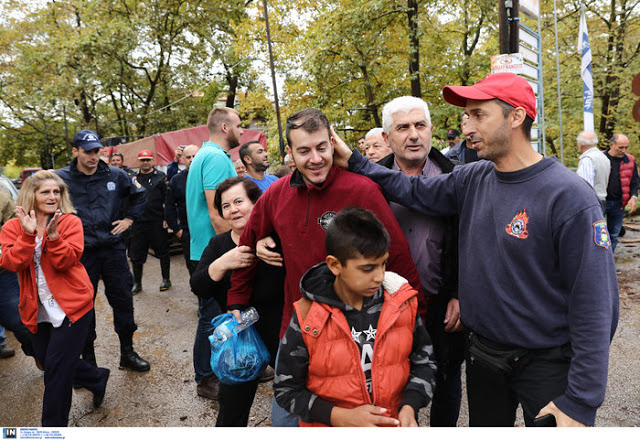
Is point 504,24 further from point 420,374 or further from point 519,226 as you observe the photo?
point 420,374

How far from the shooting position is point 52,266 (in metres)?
3.17

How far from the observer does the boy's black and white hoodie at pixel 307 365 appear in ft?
6.03

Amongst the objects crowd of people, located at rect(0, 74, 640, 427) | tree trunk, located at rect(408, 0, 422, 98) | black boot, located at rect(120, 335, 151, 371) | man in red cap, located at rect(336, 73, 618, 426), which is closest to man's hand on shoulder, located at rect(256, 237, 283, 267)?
crowd of people, located at rect(0, 74, 640, 427)

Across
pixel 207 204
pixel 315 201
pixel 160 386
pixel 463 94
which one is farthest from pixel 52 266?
pixel 463 94

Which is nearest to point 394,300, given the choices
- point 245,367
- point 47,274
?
point 245,367

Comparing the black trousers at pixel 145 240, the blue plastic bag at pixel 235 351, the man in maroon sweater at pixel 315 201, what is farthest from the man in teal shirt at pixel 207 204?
the black trousers at pixel 145 240

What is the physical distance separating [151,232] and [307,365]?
593 centimetres

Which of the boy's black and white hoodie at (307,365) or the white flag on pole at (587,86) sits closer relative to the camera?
the boy's black and white hoodie at (307,365)

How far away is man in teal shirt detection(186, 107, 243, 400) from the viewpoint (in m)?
3.65

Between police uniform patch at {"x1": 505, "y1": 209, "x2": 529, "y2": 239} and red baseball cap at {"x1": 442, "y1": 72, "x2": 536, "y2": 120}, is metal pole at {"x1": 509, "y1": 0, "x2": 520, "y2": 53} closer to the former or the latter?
red baseball cap at {"x1": 442, "y1": 72, "x2": 536, "y2": 120}

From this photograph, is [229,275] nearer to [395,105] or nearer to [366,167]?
[366,167]

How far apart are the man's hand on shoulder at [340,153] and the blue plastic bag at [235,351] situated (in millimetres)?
970

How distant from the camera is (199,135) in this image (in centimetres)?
1366

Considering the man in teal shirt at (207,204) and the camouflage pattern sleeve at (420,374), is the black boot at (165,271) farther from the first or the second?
the camouflage pattern sleeve at (420,374)
